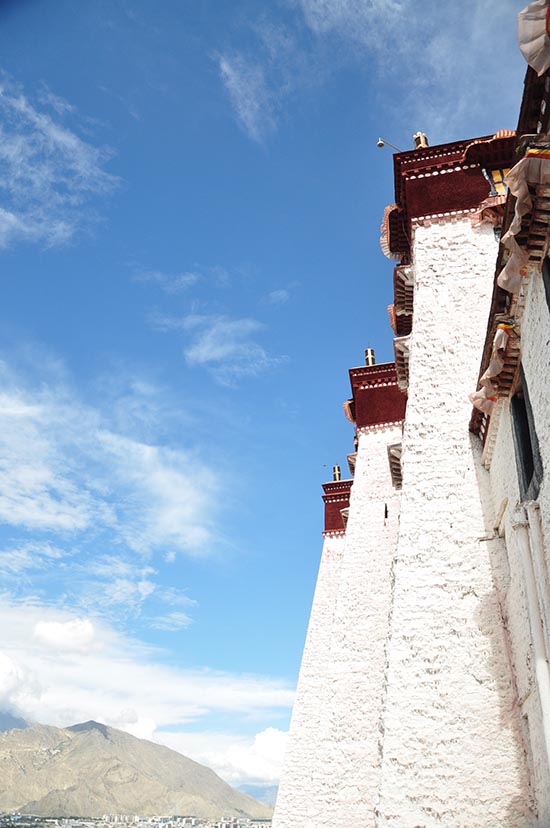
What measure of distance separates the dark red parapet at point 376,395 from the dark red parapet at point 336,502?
3.27 meters

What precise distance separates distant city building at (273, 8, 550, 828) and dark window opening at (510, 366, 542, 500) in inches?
0.7

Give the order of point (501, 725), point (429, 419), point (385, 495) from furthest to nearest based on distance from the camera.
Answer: point (385, 495), point (429, 419), point (501, 725)

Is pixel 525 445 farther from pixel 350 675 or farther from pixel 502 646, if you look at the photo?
pixel 350 675

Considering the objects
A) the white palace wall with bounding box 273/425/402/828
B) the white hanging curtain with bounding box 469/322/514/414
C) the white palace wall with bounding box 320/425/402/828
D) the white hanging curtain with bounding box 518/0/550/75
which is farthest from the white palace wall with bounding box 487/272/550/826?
the white palace wall with bounding box 273/425/402/828

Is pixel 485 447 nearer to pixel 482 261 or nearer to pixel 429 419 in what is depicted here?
pixel 429 419

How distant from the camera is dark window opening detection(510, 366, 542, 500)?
4680mm

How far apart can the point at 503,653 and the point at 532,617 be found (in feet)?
3.26

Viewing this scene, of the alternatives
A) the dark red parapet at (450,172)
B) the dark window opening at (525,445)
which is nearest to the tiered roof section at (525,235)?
the dark window opening at (525,445)

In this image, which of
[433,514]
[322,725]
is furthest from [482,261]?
[322,725]

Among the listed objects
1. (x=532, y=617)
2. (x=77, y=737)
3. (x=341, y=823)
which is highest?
(x=77, y=737)

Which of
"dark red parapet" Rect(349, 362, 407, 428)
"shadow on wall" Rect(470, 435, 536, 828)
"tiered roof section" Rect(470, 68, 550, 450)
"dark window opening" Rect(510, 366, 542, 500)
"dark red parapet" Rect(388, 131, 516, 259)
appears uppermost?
"dark red parapet" Rect(349, 362, 407, 428)

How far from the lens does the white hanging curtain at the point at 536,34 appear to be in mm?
3781

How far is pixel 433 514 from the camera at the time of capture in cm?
638

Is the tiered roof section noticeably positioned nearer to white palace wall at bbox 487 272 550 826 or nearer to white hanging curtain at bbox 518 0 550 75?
white palace wall at bbox 487 272 550 826
